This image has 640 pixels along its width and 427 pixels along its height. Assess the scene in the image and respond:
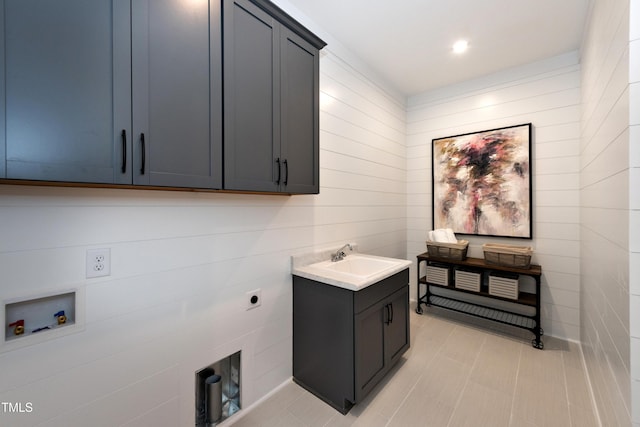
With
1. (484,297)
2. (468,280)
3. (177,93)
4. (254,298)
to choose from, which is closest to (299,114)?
(177,93)

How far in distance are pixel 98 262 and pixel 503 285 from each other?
3.18 metres

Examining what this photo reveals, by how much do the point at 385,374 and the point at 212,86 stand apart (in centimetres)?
220

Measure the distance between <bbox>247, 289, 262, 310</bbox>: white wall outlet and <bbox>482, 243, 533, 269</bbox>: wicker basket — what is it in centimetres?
234

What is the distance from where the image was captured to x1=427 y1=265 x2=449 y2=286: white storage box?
2.94 m

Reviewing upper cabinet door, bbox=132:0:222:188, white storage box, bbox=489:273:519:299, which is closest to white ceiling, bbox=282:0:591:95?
upper cabinet door, bbox=132:0:222:188

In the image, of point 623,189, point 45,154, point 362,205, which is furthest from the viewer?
point 362,205

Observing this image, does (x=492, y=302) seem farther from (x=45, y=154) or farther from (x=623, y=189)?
(x=45, y=154)

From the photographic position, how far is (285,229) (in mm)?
1970

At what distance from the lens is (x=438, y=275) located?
2990 mm

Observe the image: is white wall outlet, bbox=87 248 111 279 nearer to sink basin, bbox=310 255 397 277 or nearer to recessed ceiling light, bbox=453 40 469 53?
sink basin, bbox=310 255 397 277

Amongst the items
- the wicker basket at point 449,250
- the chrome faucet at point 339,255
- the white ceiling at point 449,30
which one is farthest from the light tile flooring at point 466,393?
the white ceiling at point 449,30

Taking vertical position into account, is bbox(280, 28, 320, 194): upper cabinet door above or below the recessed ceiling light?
below

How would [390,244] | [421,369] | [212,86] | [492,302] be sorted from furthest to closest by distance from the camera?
[390,244] < [492,302] < [421,369] < [212,86]

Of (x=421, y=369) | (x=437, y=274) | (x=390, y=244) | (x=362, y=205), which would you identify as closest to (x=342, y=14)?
(x=362, y=205)
